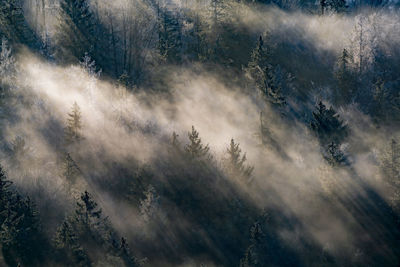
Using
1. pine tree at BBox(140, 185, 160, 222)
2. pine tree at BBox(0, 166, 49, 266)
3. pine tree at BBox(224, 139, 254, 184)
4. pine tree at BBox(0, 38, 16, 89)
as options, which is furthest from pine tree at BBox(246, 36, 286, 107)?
pine tree at BBox(0, 38, 16, 89)

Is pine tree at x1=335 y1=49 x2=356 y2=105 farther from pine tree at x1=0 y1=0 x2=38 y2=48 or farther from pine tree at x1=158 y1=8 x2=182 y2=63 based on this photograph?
pine tree at x1=0 y1=0 x2=38 y2=48

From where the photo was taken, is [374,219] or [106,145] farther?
[106,145]

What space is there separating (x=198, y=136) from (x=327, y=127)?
15.6 m

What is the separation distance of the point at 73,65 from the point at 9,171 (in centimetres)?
1740

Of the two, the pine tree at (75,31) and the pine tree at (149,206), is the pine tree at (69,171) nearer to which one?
the pine tree at (149,206)

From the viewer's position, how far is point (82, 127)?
45875 millimetres

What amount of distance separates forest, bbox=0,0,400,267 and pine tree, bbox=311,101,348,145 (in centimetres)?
24

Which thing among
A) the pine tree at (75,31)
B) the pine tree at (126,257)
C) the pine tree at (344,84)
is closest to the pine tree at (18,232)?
the pine tree at (126,257)

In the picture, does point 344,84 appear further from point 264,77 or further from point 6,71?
point 6,71

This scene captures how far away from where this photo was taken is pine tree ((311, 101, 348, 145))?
4069 cm

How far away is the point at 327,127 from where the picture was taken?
41.3 metres

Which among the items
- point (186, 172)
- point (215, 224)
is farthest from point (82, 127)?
point (215, 224)

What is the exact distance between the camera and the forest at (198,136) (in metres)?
38.5

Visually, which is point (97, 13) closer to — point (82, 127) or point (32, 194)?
point (82, 127)
